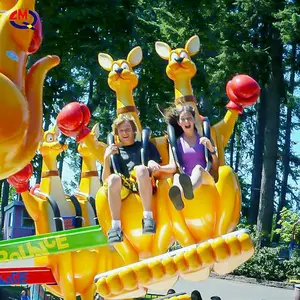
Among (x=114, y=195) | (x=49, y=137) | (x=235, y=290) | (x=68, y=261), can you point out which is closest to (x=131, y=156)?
(x=114, y=195)

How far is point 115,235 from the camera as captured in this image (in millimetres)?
5566

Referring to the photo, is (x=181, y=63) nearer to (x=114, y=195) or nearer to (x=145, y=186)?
(x=145, y=186)

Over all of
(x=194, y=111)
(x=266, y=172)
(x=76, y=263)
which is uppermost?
(x=266, y=172)

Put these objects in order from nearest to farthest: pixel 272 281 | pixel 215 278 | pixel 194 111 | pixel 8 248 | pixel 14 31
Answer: pixel 14 31 → pixel 194 111 → pixel 8 248 → pixel 272 281 → pixel 215 278

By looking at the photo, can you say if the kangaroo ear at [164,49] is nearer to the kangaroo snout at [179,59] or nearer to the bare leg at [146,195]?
the kangaroo snout at [179,59]

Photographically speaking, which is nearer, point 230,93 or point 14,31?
point 14,31

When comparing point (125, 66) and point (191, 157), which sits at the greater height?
point (125, 66)

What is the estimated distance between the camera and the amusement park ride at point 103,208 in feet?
11.4

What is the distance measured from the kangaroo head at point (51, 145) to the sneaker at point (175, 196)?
319cm

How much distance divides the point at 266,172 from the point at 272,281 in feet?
11.7

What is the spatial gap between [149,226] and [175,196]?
413 mm

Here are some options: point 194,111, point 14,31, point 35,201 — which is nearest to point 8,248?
point 35,201

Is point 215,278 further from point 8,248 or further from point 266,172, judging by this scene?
point 8,248

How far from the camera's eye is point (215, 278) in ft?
48.6
